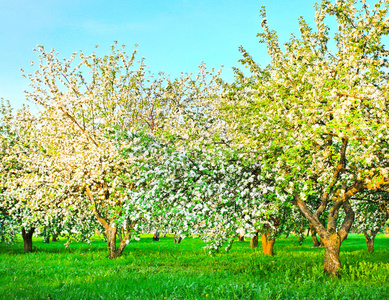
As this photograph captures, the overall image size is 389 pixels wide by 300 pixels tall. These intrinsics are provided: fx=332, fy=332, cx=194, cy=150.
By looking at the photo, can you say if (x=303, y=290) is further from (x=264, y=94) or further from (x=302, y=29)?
(x=302, y=29)

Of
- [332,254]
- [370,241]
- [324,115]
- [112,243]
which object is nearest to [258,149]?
[324,115]

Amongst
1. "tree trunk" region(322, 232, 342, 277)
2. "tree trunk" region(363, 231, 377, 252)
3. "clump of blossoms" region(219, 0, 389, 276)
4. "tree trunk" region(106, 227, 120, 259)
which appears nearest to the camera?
"clump of blossoms" region(219, 0, 389, 276)

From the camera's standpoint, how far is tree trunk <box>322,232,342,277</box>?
12359 millimetres

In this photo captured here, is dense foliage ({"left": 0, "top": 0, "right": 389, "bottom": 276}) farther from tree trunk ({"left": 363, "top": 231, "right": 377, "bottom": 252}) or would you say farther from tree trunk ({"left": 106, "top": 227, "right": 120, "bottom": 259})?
tree trunk ({"left": 363, "top": 231, "right": 377, "bottom": 252})

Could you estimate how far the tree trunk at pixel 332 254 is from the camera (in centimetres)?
1236

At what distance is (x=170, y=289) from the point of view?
9719 mm

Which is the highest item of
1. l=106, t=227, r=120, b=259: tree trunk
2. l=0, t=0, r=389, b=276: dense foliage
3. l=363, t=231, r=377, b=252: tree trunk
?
l=0, t=0, r=389, b=276: dense foliage

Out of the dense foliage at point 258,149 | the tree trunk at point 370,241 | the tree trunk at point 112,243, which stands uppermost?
the dense foliage at point 258,149

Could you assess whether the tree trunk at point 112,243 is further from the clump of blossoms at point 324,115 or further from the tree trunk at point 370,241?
the tree trunk at point 370,241

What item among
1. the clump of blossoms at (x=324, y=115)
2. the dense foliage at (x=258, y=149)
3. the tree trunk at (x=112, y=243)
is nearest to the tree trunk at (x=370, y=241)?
the dense foliage at (x=258, y=149)

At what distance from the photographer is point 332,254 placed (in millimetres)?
12469

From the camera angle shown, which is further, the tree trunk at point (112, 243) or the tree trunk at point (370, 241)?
the tree trunk at point (370, 241)

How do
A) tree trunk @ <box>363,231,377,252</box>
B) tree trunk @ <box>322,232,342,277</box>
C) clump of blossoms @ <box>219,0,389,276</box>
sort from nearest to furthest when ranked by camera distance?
1. clump of blossoms @ <box>219,0,389,276</box>
2. tree trunk @ <box>322,232,342,277</box>
3. tree trunk @ <box>363,231,377,252</box>

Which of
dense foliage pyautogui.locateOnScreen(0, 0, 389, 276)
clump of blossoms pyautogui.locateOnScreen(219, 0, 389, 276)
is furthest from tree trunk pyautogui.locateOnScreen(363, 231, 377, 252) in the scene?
clump of blossoms pyautogui.locateOnScreen(219, 0, 389, 276)
